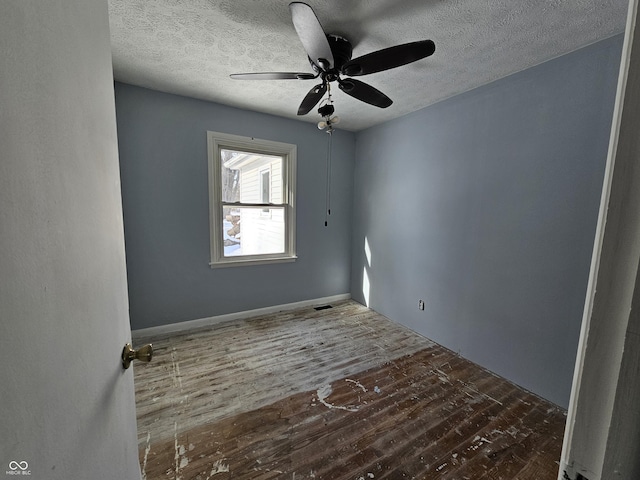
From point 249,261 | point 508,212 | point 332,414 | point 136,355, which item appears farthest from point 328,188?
point 136,355

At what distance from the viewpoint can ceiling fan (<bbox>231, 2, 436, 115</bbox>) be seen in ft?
4.31

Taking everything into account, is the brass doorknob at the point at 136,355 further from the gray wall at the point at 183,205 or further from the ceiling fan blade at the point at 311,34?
the gray wall at the point at 183,205

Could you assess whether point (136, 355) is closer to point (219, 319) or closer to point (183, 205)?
point (183, 205)

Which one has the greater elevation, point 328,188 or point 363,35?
point 363,35

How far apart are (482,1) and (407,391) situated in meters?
2.57

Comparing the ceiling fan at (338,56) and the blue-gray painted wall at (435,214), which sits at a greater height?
the ceiling fan at (338,56)

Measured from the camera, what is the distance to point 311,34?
1.38 metres

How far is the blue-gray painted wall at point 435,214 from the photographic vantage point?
1.84m

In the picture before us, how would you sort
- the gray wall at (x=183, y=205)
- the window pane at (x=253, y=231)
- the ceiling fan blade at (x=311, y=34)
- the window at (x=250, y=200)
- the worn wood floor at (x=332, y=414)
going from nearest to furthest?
the ceiling fan blade at (x=311, y=34), the worn wood floor at (x=332, y=414), the gray wall at (x=183, y=205), the window at (x=250, y=200), the window pane at (x=253, y=231)

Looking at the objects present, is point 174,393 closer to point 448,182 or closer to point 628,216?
point 628,216

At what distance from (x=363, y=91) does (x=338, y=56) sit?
1.03 ft

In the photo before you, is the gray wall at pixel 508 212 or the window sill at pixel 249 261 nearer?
the gray wall at pixel 508 212

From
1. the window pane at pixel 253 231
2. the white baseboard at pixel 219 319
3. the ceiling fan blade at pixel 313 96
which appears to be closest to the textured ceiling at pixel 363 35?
the ceiling fan blade at pixel 313 96

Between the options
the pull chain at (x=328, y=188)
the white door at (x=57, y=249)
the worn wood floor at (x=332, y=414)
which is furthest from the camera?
the pull chain at (x=328, y=188)
